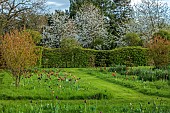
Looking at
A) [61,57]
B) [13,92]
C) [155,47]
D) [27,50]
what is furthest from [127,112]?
[61,57]

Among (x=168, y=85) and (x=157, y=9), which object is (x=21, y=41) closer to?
(x=168, y=85)

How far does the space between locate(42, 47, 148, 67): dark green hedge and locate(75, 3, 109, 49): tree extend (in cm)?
1206

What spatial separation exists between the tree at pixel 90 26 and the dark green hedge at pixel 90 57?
12.1m

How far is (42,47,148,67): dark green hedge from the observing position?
2422 centimetres

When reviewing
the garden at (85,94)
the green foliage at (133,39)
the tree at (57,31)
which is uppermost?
the tree at (57,31)

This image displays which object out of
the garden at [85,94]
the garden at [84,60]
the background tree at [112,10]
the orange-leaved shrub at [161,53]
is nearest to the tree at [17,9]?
the garden at [84,60]

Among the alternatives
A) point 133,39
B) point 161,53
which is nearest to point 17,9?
point 133,39

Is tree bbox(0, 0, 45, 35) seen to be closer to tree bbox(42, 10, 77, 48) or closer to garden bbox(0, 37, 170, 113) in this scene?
garden bbox(0, 37, 170, 113)

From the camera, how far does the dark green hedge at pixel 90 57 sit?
24.2 m

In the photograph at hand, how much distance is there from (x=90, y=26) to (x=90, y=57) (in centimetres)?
1534

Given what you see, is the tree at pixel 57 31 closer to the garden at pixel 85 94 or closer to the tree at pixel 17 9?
the tree at pixel 17 9

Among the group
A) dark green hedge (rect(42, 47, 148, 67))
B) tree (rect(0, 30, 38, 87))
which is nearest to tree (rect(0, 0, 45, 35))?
dark green hedge (rect(42, 47, 148, 67))

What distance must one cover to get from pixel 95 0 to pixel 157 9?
11966mm

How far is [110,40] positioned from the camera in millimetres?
39469
